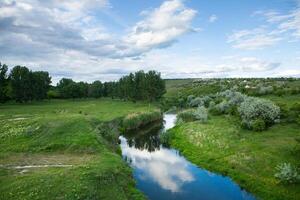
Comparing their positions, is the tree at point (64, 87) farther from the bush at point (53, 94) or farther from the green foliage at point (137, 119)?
the green foliage at point (137, 119)

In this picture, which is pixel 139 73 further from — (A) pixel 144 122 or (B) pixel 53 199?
(B) pixel 53 199

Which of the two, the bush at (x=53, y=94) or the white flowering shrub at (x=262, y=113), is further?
the bush at (x=53, y=94)

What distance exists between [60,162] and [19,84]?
83628mm

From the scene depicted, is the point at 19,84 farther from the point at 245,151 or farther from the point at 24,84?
the point at 245,151

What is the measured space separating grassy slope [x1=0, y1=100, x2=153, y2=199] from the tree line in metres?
58.8

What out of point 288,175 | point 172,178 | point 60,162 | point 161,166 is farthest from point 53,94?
point 288,175

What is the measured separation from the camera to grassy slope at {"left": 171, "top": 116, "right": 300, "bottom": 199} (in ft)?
104

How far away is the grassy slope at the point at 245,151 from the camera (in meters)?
31.7

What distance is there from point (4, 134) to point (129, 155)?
772 inches

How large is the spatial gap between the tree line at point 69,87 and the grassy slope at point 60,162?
2315 inches

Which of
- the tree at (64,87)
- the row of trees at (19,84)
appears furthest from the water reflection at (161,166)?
the tree at (64,87)

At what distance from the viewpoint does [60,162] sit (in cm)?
3525

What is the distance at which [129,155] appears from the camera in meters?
49.0

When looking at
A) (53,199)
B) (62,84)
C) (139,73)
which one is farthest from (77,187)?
(62,84)
